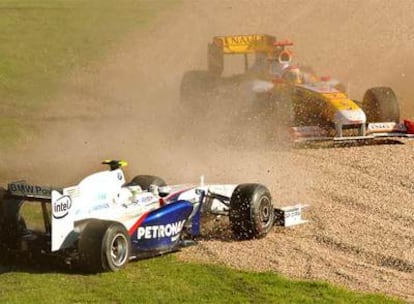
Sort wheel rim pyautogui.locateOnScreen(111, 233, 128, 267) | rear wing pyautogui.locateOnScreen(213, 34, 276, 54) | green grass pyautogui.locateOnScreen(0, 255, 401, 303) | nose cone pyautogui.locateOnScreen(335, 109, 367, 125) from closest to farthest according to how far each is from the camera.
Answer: green grass pyautogui.locateOnScreen(0, 255, 401, 303) < wheel rim pyautogui.locateOnScreen(111, 233, 128, 267) < nose cone pyautogui.locateOnScreen(335, 109, 367, 125) < rear wing pyautogui.locateOnScreen(213, 34, 276, 54)

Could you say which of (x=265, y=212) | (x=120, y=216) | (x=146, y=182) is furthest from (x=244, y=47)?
(x=120, y=216)

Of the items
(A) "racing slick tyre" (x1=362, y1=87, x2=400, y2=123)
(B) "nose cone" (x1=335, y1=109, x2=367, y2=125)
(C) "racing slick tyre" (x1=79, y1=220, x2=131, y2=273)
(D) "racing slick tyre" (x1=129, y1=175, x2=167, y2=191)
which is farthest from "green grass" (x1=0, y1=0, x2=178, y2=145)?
(C) "racing slick tyre" (x1=79, y1=220, x2=131, y2=273)

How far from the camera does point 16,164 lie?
17.2m

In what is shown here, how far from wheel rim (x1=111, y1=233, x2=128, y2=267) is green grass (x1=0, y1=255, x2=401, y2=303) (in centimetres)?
13

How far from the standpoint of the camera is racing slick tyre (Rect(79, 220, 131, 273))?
10.0 m

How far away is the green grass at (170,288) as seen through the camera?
30.8ft

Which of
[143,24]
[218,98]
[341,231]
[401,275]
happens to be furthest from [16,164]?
[143,24]

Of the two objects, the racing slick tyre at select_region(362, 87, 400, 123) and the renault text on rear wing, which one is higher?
the racing slick tyre at select_region(362, 87, 400, 123)

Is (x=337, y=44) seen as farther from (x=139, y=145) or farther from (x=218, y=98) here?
(x=139, y=145)

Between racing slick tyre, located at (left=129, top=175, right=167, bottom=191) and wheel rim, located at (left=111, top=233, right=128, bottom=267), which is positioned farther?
racing slick tyre, located at (left=129, top=175, right=167, bottom=191)

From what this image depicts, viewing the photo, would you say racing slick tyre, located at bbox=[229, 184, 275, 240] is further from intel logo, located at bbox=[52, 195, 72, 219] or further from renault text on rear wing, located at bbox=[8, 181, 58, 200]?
renault text on rear wing, located at bbox=[8, 181, 58, 200]

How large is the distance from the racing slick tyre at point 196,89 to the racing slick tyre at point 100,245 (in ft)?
36.9

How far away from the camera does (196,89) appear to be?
862 inches

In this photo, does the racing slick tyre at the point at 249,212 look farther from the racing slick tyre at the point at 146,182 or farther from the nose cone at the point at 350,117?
the nose cone at the point at 350,117
